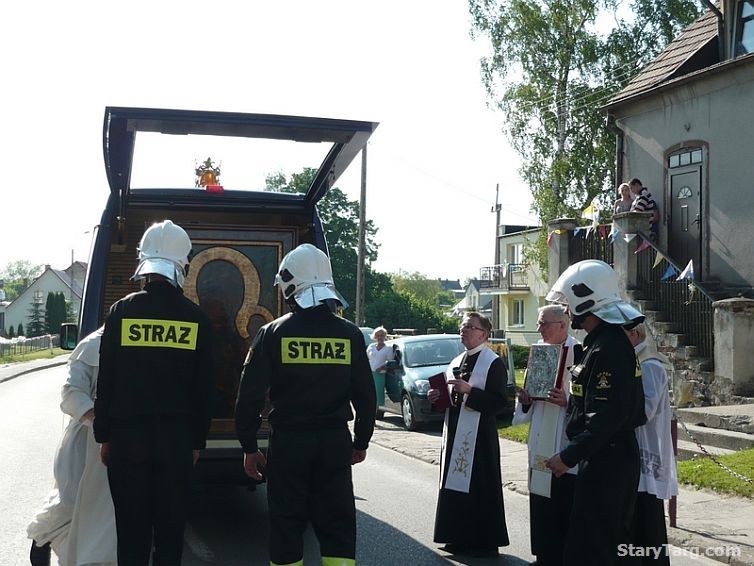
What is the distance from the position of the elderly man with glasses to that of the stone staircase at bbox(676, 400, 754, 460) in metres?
5.01

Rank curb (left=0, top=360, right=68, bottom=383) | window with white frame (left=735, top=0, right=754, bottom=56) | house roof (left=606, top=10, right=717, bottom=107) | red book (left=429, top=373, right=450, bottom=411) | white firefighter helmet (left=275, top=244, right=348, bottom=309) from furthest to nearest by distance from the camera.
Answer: curb (left=0, top=360, right=68, bottom=383), house roof (left=606, top=10, right=717, bottom=107), window with white frame (left=735, top=0, right=754, bottom=56), red book (left=429, top=373, right=450, bottom=411), white firefighter helmet (left=275, top=244, right=348, bottom=309)

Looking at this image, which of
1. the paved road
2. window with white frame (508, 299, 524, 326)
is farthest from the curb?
window with white frame (508, 299, 524, 326)

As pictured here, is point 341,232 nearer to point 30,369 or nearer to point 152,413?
point 30,369

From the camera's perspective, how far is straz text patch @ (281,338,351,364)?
4.93 metres

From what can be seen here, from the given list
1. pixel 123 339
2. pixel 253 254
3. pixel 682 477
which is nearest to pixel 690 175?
pixel 682 477

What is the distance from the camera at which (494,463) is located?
7086mm

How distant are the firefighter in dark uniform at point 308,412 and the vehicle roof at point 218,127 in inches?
70.2

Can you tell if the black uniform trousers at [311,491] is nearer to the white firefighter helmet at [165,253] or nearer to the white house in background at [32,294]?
the white firefighter helmet at [165,253]

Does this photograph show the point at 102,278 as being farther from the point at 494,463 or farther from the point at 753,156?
the point at 753,156

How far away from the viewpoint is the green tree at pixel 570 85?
3253 centimetres

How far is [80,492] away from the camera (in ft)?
16.8

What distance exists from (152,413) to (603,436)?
2321mm

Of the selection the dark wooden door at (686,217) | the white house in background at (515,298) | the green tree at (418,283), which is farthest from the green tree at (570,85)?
the green tree at (418,283)

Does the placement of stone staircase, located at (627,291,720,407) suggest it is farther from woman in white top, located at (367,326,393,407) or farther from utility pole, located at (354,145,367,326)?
utility pole, located at (354,145,367,326)
